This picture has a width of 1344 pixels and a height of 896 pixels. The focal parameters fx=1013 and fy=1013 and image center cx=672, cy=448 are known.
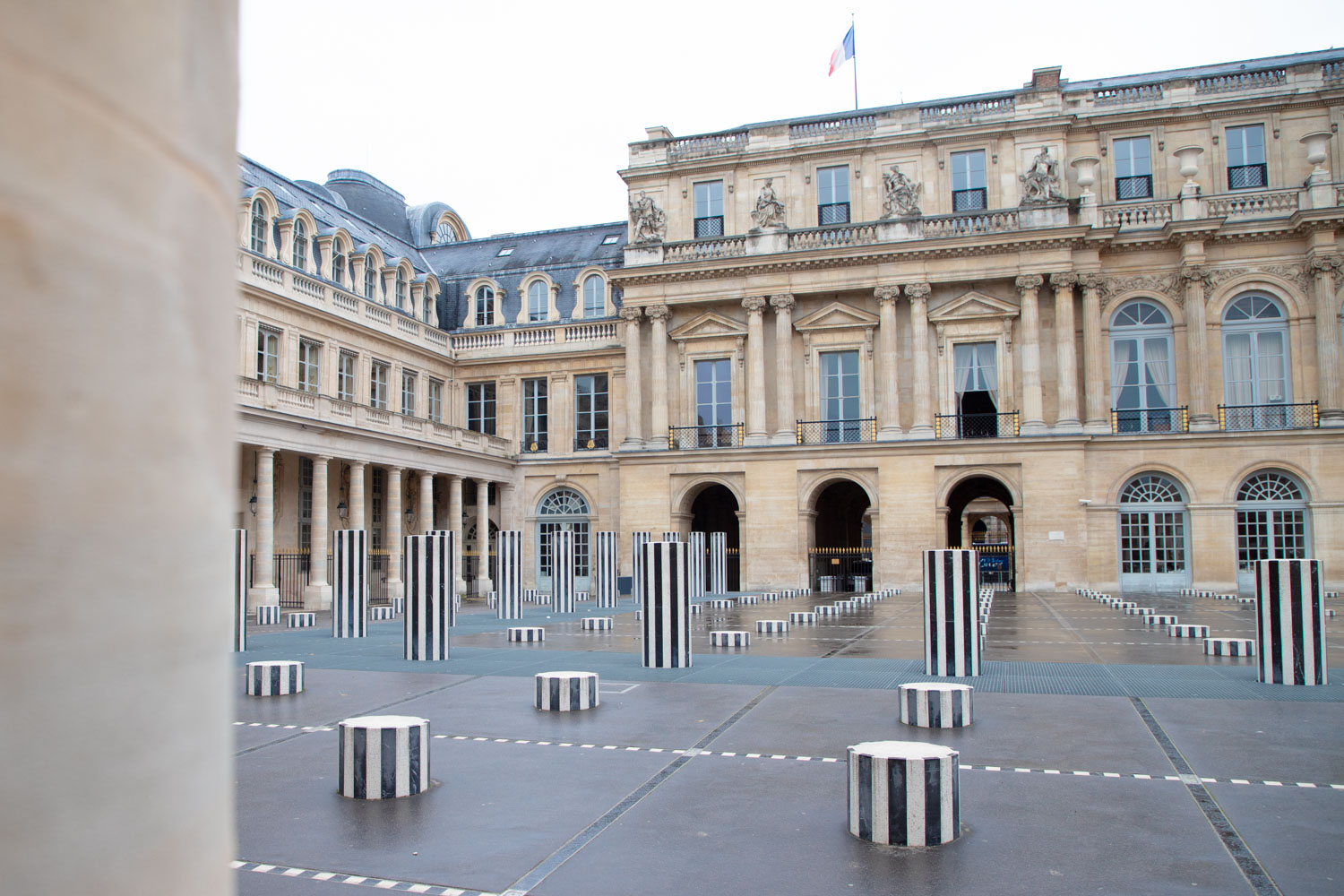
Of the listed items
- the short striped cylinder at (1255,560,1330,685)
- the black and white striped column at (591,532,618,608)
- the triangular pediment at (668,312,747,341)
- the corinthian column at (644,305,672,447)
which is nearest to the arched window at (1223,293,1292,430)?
the triangular pediment at (668,312,747,341)

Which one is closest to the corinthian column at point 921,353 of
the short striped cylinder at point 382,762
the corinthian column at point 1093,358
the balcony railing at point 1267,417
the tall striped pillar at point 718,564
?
the corinthian column at point 1093,358

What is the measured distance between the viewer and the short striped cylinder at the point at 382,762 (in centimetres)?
698

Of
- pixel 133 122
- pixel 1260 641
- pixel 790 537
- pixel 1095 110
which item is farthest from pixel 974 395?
pixel 133 122

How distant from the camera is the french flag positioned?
42594mm

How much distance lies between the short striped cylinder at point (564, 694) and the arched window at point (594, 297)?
3602 cm

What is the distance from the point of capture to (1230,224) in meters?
37.3

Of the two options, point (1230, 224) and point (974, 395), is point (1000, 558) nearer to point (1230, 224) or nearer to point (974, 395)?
point (974, 395)

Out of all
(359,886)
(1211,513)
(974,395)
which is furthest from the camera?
(974,395)

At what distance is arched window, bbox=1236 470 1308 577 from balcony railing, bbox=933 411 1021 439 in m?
8.31

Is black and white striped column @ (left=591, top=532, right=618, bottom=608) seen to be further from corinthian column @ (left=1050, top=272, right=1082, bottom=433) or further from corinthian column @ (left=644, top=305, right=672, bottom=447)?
corinthian column @ (left=1050, top=272, right=1082, bottom=433)

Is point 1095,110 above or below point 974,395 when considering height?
above

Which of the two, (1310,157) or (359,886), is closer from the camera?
(359,886)

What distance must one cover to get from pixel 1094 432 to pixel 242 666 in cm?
3191

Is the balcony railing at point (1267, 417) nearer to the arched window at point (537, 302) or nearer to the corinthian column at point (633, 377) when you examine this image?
the corinthian column at point (633, 377)
